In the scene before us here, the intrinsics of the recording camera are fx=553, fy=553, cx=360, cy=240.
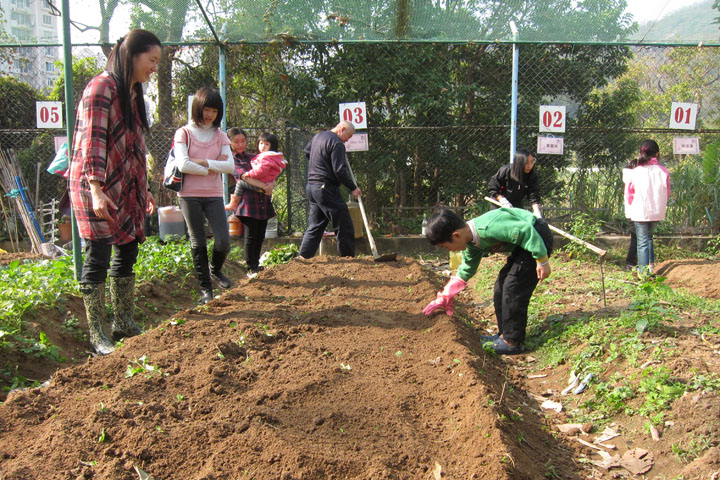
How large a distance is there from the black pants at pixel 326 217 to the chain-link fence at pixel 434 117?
1.92 m

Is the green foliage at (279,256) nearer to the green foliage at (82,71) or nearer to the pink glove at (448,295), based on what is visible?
the pink glove at (448,295)

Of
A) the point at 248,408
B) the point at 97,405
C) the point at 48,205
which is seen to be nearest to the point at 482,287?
the point at 248,408

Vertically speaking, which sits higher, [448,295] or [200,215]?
[200,215]

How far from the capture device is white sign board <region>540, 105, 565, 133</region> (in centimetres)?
758

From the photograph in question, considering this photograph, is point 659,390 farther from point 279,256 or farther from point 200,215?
point 279,256

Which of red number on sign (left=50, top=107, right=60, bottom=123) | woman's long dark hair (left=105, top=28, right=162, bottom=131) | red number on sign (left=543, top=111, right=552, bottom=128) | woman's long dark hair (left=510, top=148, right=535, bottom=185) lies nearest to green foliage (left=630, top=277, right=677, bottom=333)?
woman's long dark hair (left=510, top=148, right=535, bottom=185)

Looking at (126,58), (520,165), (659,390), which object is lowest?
(659,390)

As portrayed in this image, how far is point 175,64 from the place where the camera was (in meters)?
8.12

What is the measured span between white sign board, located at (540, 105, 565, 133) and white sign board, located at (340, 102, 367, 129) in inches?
96.0

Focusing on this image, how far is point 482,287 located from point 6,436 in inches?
186

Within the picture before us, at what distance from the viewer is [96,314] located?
3.51 m

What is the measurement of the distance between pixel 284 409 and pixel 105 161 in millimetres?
1892

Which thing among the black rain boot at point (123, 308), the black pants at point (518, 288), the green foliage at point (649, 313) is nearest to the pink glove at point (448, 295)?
the black pants at point (518, 288)

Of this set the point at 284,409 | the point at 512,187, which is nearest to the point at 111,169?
the point at 284,409
